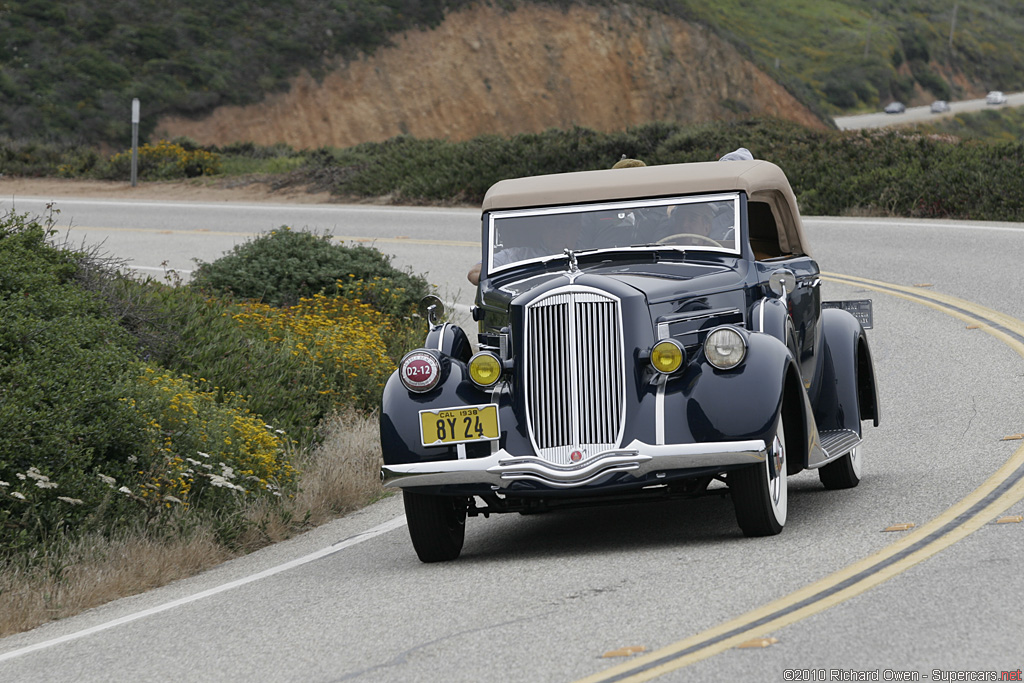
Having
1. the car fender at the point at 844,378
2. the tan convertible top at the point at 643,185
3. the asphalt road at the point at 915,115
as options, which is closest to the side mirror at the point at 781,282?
the tan convertible top at the point at 643,185

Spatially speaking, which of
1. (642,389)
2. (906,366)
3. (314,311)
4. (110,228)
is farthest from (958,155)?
(642,389)

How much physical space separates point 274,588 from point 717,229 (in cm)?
347

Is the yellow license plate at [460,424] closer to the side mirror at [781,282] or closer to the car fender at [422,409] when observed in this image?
the car fender at [422,409]

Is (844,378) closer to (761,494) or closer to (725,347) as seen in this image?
(725,347)

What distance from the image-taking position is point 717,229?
809cm

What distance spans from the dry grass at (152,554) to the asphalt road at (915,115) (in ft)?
226

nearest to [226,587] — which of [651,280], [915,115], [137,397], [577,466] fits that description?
[577,466]

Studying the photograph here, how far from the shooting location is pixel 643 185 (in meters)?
8.27

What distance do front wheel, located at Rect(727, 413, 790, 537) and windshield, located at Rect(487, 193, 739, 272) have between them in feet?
5.11

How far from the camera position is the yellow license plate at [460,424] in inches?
274

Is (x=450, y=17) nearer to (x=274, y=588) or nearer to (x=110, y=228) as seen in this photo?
(x=110, y=228)

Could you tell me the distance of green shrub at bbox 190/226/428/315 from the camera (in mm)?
15086

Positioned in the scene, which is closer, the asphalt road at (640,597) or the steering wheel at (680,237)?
the asphalt road at (640,597)

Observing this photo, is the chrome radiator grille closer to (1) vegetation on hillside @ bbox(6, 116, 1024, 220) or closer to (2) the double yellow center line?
(2) the double yellow center line
